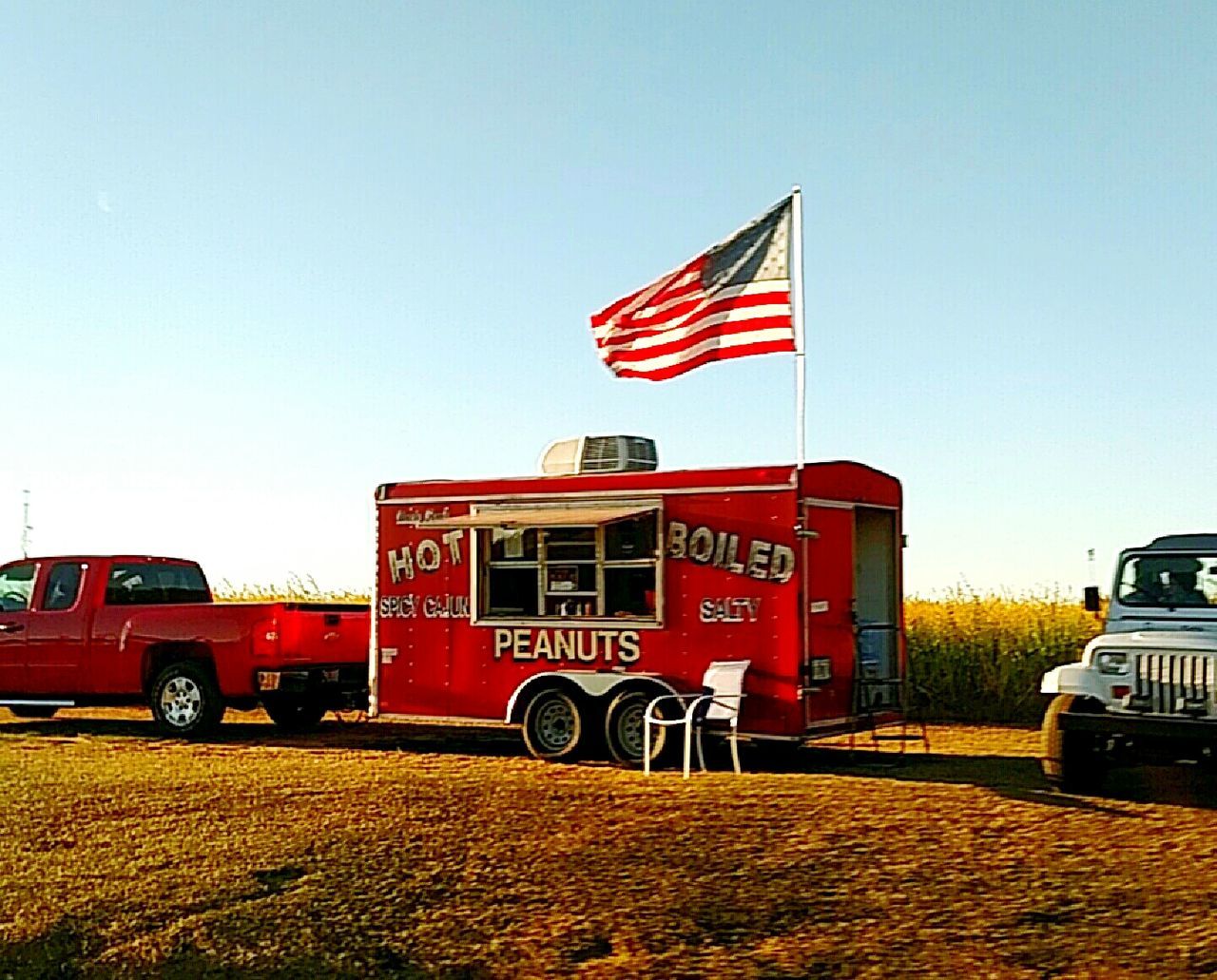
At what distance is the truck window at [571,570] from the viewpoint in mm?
14859

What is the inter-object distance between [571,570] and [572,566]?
0.04 m

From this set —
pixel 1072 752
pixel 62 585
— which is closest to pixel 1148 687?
pixel 1072 752

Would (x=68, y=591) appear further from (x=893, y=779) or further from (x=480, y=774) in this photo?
(x=893, y=779)

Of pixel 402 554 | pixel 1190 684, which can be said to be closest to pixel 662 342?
pixel 402 554

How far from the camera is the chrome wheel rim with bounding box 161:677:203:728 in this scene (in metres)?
17.1

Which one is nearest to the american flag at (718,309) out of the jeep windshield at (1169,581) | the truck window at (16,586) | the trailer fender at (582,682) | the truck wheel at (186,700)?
the trailer fender at (582,682)

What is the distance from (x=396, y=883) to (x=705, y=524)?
19.4 ft

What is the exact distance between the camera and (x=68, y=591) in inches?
701

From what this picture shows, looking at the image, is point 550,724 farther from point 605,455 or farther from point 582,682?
point 605,455

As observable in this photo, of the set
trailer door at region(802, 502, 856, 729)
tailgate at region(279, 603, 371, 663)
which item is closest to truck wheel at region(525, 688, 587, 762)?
trailer door at region(802, 502, 856, 729)

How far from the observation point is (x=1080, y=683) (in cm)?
1245

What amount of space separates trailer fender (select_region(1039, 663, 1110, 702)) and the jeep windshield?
3.88 feet

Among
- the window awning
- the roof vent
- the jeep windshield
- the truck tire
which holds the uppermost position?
the roof vent

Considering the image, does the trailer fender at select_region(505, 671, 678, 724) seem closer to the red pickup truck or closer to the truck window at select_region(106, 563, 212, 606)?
the red pickup truck
